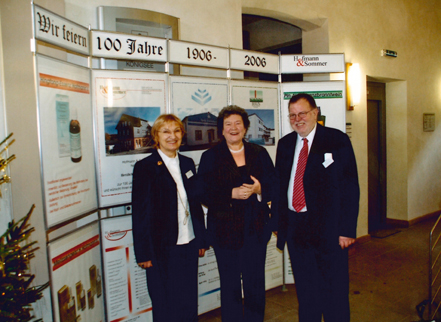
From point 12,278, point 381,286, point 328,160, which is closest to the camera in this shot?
point 12,278

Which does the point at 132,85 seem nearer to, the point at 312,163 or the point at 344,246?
the point at 312,163

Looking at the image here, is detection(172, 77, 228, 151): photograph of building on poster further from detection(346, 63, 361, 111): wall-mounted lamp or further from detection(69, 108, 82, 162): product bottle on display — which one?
detection(346, 63, 361, 111): wall-mounted lamp

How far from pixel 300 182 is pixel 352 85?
9.86 ft

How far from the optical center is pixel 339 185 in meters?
2.17

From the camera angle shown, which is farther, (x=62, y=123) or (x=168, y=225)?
(x=168, y=225)

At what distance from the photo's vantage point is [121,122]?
2496 mm

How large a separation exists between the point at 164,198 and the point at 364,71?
4168 mm

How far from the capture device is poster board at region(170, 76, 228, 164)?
277 centimetres

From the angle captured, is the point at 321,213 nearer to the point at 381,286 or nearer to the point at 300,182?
the point at 300,182

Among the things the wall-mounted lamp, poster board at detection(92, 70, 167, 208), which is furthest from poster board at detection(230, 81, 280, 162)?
the wall-mounted lamp

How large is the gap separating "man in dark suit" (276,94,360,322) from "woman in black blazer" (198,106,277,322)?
24cm

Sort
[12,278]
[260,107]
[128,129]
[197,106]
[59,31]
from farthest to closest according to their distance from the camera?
[260,107], [197,106], [128,129], [59,31], [12,278]

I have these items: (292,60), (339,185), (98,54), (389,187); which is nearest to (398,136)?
(389,187)

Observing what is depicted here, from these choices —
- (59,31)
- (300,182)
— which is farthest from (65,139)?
(300,182)
